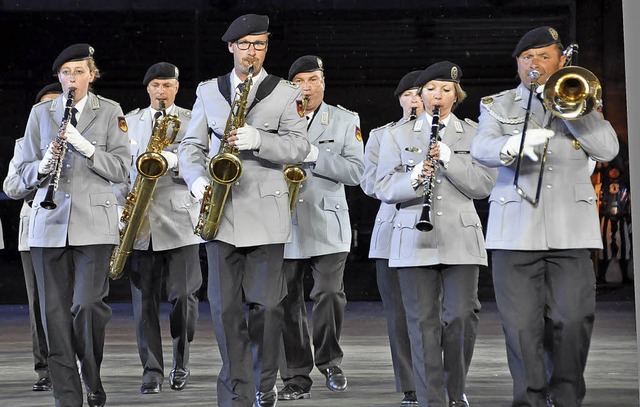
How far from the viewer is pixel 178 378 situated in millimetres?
7727

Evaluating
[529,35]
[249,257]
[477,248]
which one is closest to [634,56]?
[529,35]

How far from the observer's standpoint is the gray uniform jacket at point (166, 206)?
311 inches

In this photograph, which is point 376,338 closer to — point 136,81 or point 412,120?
point 412,120

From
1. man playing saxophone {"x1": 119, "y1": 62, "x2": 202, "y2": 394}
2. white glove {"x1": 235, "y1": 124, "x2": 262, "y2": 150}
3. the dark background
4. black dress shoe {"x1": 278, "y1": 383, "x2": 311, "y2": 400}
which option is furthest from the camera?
Result: the dark background

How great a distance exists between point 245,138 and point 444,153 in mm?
909

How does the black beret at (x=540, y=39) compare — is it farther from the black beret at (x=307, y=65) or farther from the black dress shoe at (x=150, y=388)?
the black dress shoe at (x=150, y=388)

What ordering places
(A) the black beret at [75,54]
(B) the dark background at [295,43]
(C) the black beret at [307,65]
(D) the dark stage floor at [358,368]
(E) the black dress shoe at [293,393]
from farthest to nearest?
(B) the dark background at [295,43], (C) the black beret at [307,65], (E) the black dress shoe at [293,393], (D) the dark stage floor at [358,368], (A) the black beret at [75,54]

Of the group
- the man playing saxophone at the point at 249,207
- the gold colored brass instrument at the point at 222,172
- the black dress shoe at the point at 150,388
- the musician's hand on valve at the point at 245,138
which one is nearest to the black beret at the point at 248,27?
the man playing saxophone at the point at 249,207

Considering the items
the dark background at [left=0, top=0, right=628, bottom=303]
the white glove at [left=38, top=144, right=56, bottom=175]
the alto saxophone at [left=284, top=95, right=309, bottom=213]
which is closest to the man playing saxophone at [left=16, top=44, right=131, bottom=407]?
the white glove at [left=38, top=144, right=56, bottom=175]

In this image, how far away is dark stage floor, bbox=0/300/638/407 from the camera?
23.6 ft

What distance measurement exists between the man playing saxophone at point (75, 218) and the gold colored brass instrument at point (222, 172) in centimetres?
59

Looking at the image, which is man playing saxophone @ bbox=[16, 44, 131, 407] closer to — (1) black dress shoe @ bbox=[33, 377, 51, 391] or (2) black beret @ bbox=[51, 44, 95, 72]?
(2) black beret @ bbox=[51, 44, 95, 72]

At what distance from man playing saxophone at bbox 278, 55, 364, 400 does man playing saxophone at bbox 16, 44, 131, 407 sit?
4.26ft

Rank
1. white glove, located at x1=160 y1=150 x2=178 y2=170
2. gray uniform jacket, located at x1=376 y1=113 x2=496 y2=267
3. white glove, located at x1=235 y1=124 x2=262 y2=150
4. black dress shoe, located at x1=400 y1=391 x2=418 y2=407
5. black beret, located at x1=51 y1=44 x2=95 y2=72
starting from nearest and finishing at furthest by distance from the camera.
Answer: white glove, located at x1=235 y1=124 x2=262 y2=150 → gray uniform jacket, located at x1=376 y1=113 x2=496 y2=267 → black beret, located at x1=51 y1=44 x2=95 y2=72 → black dress shoe, located at x1=400 y1=391 x2=418 y2=407 → white glove, located at x1=160 y1=150 x2=178 y2=170
